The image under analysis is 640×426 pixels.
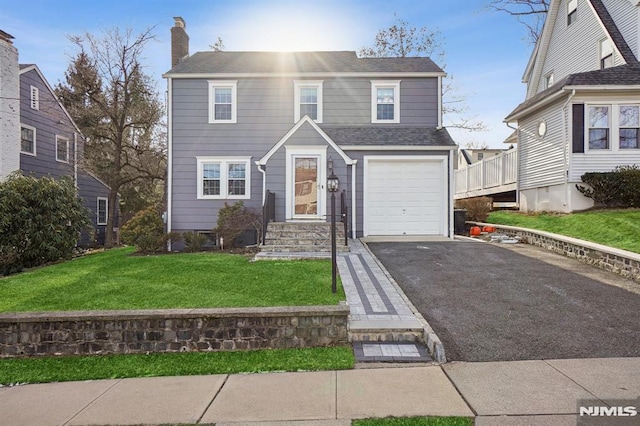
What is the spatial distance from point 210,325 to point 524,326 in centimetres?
415

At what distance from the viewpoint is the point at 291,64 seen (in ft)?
47.3

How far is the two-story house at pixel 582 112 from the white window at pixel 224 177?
1096cm

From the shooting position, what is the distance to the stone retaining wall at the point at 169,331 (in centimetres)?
459

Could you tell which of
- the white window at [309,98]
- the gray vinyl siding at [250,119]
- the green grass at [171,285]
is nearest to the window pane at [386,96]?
the gray vinyl siding at [250,119]

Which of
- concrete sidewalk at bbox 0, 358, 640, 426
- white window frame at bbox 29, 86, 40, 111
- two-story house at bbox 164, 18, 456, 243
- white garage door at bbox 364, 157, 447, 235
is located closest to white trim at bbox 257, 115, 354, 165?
two-story house at bbox 164, 18, 456, 243

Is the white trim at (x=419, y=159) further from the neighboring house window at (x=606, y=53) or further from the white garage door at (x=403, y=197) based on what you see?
the neighboring house window at (x=606, y=53)

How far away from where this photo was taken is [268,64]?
47.2 feet

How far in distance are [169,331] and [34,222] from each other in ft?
26.7

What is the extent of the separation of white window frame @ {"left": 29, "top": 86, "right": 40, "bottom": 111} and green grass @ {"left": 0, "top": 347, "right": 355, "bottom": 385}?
15.6m

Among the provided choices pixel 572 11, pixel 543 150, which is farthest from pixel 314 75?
pixel 572 11


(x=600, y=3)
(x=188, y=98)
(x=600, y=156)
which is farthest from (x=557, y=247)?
(x=188, y=98)

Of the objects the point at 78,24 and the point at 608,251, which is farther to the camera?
the point at 78,24

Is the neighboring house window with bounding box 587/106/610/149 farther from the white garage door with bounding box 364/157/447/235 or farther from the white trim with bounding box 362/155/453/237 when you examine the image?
the white garage door with bounding box 364/157/447/235

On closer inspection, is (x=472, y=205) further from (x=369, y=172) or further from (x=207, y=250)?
(x=207, y=250)
